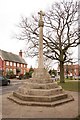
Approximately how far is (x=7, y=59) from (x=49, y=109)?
178 ft

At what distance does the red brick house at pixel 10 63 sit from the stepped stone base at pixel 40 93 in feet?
157

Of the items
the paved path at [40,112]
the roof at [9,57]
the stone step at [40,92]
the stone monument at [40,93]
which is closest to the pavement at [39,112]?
the paved path at [40,112]

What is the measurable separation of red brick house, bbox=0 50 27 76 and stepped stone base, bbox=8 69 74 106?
47959mm

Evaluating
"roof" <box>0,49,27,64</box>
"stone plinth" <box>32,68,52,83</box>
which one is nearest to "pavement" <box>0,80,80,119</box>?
"stone plinth" <box>32,68,52,83</box>

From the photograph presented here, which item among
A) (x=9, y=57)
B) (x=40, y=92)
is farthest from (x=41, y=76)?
(x=9, y=57)

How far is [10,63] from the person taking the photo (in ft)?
213

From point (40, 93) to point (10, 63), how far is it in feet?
179

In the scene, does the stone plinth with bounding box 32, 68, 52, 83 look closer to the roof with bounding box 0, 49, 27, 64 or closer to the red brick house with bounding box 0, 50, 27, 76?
the red brick house with bounding box 0, 50, 27, 76

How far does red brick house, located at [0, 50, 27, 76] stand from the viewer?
60.2m

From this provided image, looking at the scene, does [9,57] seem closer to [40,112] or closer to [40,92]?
[40,92]

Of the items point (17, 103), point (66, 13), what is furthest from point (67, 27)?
point (17, 103)

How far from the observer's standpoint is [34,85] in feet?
39.2

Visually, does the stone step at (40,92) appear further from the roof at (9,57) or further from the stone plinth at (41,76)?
the roof at (9,57)

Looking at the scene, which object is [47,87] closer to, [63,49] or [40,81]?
[40,81]
